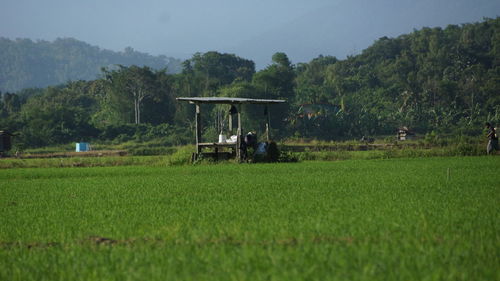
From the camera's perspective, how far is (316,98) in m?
54.8

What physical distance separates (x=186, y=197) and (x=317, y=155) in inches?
575

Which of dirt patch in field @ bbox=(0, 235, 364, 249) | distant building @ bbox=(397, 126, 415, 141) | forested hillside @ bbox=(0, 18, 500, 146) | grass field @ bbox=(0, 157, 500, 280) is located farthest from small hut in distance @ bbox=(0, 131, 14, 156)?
dirt patch in field @ bbox=(0, 235, 364, 249)

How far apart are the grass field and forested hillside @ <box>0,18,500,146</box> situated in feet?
123

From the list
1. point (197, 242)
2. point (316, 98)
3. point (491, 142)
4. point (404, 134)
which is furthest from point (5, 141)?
point (197, 242)

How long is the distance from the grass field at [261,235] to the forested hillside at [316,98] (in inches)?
1473

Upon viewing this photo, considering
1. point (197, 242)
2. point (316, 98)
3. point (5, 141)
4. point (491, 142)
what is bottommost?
point (197, 242)

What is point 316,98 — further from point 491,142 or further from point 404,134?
point 491,142

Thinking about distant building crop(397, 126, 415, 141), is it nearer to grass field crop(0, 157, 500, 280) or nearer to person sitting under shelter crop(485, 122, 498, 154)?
person sitting under shelter crop(485, 122, 498, 154)

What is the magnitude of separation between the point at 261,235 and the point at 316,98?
163 feet

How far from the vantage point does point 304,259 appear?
4.46 meters

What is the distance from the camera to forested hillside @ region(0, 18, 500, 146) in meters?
48.5

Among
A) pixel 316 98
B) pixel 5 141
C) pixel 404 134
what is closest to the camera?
pixel 5 141

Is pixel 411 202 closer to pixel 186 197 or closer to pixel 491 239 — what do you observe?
pixel 491 239

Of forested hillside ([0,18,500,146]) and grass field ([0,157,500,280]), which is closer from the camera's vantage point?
grass field ([0,157,500,280])
